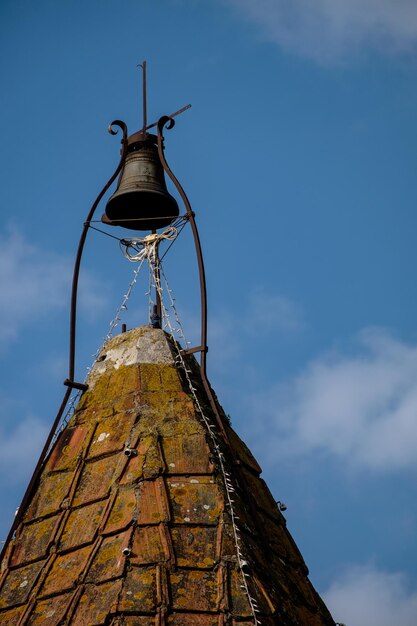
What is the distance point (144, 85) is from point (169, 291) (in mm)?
3320

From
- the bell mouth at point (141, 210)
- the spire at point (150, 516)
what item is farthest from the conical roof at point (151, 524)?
the bell mouth at point (141, 210)

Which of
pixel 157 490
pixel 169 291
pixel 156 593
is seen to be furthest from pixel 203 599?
pixel 169 291

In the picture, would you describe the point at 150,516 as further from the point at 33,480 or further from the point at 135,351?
the point at 135,351

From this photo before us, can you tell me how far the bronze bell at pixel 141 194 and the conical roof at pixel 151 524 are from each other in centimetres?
249

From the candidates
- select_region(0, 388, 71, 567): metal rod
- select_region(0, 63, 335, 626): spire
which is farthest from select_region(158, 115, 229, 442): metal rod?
select_region(0, 388, 71, 567): metal rod

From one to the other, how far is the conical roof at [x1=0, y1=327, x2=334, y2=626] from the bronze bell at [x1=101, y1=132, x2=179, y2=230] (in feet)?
8.18

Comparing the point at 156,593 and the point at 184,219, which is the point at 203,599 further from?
the point at 184,219

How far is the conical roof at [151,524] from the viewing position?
10.2 m

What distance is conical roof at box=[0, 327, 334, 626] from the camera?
10.2 m

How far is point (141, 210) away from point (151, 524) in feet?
19.6

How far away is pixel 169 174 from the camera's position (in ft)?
47.4

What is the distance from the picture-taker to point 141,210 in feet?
51.4

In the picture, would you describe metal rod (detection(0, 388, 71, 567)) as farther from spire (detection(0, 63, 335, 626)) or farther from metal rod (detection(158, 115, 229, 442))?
metal rod (detection(158, 115, 229, 442))

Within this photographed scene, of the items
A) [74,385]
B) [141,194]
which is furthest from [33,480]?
[141,194]
